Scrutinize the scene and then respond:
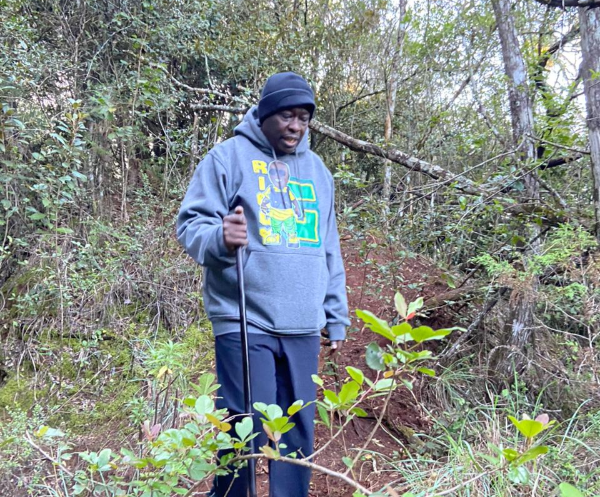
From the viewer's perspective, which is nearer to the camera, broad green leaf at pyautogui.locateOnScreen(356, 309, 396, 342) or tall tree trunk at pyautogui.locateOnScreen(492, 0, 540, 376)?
broad green leaf at pyautogui.locateOnScreen(356, 309, 396, 342)

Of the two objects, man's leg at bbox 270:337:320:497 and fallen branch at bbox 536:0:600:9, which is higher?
fallen branch at bbox 536:0:600:9

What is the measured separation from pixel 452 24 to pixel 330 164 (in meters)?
2.47

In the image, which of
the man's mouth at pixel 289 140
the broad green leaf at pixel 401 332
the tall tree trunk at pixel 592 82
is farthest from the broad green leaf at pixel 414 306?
the tall tree trunk at pixel 592 82

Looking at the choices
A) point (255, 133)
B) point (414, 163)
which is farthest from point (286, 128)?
point (414, 163)

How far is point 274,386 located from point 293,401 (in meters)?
0.16

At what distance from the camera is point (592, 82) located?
247cm

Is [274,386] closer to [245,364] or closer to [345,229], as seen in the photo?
[245,364]

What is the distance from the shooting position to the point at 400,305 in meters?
0.97

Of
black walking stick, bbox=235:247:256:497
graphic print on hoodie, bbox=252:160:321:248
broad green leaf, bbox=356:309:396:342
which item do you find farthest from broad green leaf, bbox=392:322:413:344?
graphic print on hoodie, bbox=252:160:321:248

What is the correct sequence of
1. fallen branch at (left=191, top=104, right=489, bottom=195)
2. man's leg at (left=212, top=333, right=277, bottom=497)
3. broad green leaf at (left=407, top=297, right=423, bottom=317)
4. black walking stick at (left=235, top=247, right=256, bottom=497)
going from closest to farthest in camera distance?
broad green leaf at (left=407, top=297, right=423, bottom=317) → black walking stick at (left=235, top=247, right=256, bottom=497) → man's leg at (left=212, top=333, right=277, bottom=497) → fallen branch at (left=191, top=104, right=489, bottom=195)

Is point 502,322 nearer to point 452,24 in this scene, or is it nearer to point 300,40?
point 452,24

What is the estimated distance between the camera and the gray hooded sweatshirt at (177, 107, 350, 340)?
166 centimetres

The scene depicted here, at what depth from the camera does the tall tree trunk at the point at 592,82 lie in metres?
2.51

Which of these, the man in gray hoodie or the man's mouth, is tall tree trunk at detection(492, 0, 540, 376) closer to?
the man in gray hoodie
